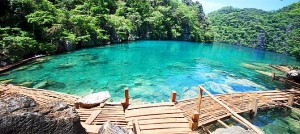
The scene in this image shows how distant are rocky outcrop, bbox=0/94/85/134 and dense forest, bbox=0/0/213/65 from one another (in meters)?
15.3

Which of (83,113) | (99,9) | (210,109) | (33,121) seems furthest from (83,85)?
(99,9)

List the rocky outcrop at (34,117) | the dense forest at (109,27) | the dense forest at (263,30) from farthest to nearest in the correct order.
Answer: the dense forest at (263,30), the dense forest at (109,27), the rocky outcrop at (34,117)

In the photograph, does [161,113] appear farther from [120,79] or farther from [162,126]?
[120,79]

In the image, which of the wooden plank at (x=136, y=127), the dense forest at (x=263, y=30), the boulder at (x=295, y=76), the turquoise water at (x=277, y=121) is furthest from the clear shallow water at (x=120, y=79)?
the dense forest at (x=263, y=30)

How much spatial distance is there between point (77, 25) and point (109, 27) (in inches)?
373

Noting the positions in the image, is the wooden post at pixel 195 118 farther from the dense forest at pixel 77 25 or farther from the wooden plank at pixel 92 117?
the dense forest at pixel 77 25

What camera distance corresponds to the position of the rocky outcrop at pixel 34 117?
364 centimetres

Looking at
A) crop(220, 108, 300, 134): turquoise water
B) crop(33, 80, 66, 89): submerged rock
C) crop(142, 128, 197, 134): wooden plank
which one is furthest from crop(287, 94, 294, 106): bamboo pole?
crop(33, 80, 66, 89): submerged rock

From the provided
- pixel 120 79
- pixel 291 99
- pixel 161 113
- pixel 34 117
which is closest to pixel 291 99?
pixel 291 99

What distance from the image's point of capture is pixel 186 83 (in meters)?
17.0

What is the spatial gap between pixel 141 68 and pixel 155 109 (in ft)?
45.9

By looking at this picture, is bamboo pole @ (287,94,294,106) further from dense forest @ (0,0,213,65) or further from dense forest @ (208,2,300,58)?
Result: dense forest @ (208,2,300,58)

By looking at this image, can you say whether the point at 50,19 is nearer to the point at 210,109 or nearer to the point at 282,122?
the point at 210,109

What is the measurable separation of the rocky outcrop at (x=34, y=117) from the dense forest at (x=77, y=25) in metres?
15.3
